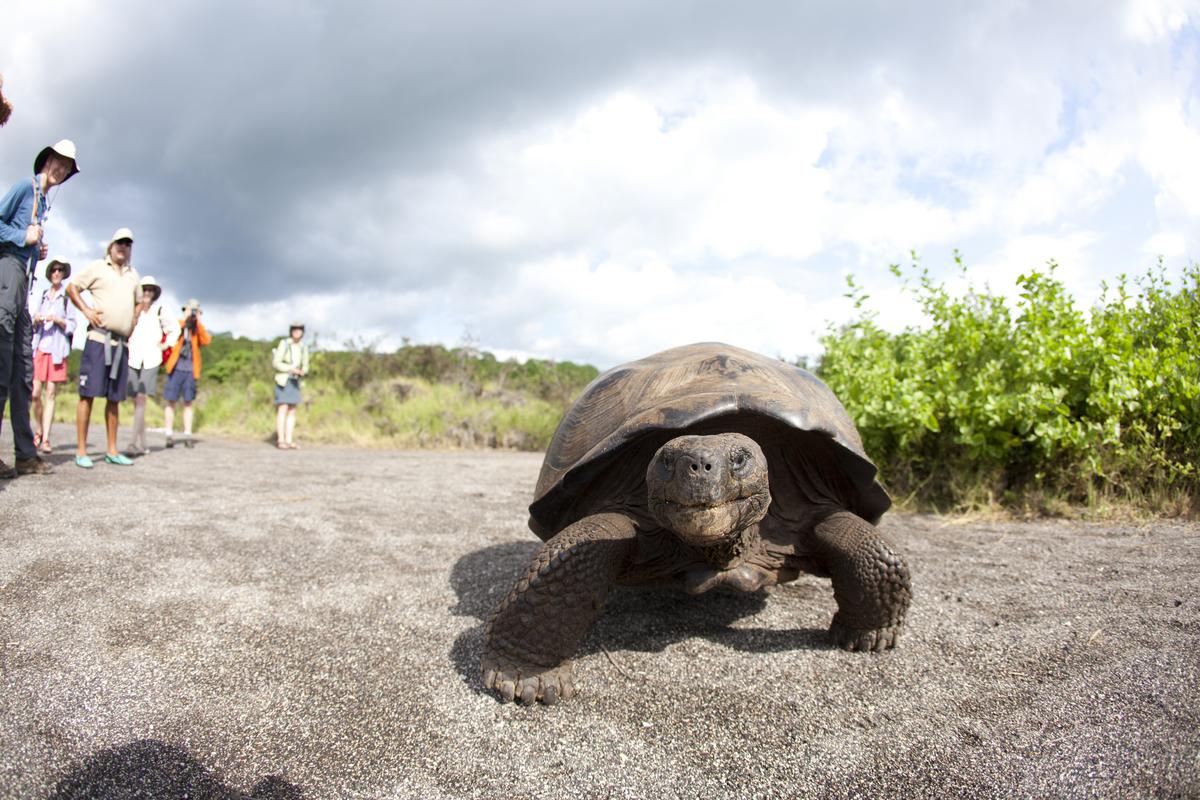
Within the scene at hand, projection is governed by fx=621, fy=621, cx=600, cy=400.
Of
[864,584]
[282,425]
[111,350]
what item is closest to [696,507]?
[864,584]

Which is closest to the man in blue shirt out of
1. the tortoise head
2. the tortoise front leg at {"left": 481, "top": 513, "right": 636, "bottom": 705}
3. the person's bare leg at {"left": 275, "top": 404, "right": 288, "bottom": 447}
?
the tortoise front leg at {"left": 481, "top": 513, "right": 636, "bottom": 705}

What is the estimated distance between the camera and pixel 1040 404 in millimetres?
4785

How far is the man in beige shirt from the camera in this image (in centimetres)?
578

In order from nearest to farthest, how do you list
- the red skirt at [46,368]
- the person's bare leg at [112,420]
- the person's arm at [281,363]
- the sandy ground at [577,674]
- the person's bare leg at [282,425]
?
the sandy ground at [577,674]
the person's bare leg at [112,420]
the red skirt at [46,368]
the person's arm at [281,363]
the person's bare leg at [282,425]

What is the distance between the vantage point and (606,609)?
3.12 meters

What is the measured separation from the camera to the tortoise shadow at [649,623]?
2664 mm

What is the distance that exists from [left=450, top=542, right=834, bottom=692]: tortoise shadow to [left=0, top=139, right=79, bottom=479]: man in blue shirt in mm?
3747

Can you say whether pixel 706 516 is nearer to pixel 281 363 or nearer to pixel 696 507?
pixel 696 507

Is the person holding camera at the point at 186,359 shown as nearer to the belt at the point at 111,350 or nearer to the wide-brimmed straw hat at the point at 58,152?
the belt at the point at 111,350

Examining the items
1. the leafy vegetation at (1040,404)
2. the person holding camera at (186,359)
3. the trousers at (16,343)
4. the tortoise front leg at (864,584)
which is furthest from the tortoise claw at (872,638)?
the person holding camera at (186,359)

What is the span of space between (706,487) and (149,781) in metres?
1.81

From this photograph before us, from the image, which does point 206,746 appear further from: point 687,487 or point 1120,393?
point 1120,393

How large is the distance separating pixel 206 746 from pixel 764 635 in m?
2.14

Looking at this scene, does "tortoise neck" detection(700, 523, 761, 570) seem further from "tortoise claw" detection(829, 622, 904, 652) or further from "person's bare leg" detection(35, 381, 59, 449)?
"person's bare leg" detection(35, 381, 59, 449)
